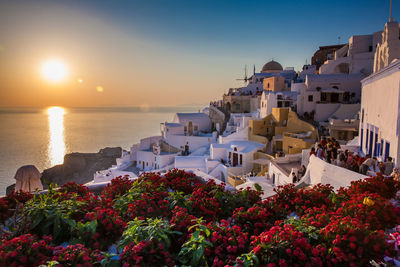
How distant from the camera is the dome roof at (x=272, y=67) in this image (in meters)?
56.4

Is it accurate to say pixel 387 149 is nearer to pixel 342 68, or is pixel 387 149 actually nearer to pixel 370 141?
pixel 370 141

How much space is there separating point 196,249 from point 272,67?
187ft

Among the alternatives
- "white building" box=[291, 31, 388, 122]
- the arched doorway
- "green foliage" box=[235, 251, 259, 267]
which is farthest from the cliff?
"green foliage" box=[235, 251, 259, 267]

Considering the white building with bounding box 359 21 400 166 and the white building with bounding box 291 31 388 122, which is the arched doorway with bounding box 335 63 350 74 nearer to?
the white building with bounding box 291 31 388 122

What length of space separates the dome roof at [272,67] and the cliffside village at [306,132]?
8.31 metres

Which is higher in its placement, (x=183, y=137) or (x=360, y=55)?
(x=360, y=55)

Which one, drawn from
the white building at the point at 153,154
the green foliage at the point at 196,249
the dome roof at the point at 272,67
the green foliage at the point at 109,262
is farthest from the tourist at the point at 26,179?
the dome roof at the point at 272,67

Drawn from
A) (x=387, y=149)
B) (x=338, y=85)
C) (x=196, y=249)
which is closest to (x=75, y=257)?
(x=196, y=249)

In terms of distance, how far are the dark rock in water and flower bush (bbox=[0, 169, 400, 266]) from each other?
4259 cm

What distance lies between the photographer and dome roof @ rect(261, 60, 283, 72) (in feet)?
185

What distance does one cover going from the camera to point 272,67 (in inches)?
2231

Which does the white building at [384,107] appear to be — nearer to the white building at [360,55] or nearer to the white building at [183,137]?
the white building at [360,55]

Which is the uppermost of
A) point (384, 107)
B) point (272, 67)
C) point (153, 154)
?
point (272, 67)

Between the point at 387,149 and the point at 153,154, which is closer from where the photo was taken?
the point at 387,149
